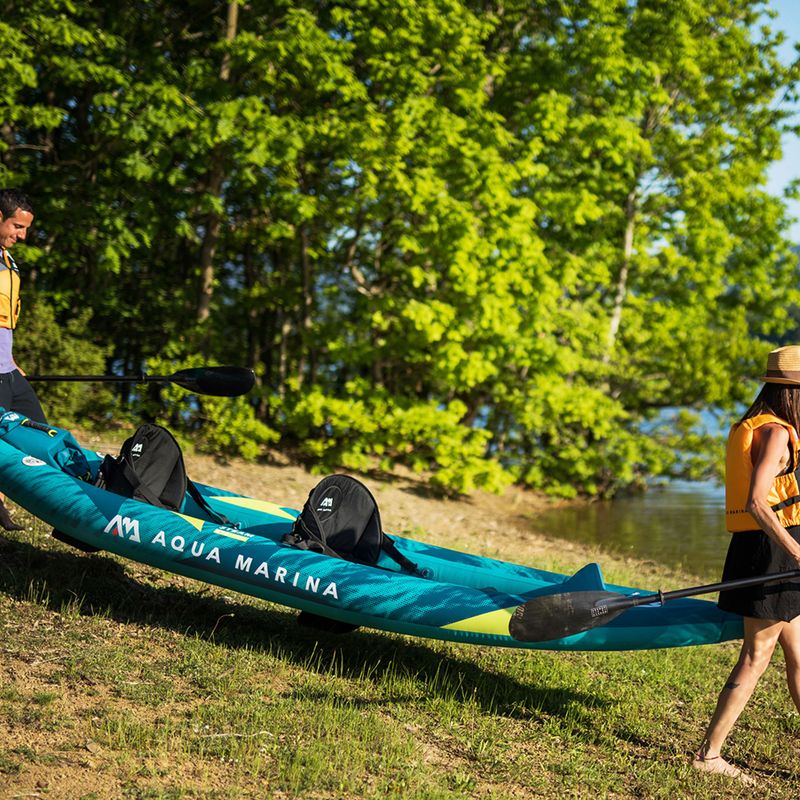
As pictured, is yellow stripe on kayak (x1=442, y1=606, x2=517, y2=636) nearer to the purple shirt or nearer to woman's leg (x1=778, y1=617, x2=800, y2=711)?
woman's leg (x1=778, y1=617, x2=800, y2=711)

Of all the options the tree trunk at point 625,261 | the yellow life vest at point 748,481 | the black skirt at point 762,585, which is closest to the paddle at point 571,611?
the black skirt at point 762,585

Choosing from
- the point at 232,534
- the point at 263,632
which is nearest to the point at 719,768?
the point at 263,632

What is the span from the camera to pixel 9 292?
17.2ft

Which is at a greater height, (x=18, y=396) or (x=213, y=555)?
(x=18, y=396)

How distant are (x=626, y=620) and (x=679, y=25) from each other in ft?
37.0

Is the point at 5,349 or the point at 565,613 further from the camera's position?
the point at 5,349

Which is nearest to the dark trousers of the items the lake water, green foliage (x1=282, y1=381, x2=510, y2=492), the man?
the man

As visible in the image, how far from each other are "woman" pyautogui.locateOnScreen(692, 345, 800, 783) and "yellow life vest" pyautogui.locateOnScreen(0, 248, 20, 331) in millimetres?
3860

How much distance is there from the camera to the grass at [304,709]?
11.4 feet

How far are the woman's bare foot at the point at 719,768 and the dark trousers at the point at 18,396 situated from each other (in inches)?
158

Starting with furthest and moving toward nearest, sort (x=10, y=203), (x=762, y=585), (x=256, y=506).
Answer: (x=256, y=506)
(x=10, y=203)
(x=762, y=585)

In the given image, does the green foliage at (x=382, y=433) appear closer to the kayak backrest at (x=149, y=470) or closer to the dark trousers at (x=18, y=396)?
the dark trousers at (x=18, y=396)

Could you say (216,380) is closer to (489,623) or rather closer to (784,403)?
(489,623)

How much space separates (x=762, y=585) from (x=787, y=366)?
874 mm
